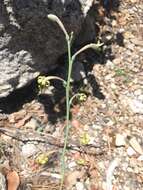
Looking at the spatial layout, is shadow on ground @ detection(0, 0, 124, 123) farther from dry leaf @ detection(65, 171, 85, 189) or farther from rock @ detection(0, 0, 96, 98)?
dry leaf @ detection(65, 171, 85, 189)

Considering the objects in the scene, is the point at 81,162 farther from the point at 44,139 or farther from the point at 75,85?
the point at 75,85

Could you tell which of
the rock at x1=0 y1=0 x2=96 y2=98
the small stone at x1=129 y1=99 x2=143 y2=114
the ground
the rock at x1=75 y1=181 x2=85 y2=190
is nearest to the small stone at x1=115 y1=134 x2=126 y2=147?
the ground

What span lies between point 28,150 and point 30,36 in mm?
761

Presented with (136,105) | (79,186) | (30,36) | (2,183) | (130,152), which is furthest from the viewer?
(136,105)

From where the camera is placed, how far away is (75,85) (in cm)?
341

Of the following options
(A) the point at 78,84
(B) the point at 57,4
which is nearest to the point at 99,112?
(A) the point at 78,84

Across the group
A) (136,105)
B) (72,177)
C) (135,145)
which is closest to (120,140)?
(135,145)

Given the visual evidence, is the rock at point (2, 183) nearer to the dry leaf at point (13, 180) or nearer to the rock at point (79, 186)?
the dry leaf at point (13, 180)

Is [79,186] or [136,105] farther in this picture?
[136,105]

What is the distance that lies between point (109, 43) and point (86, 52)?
0.24m

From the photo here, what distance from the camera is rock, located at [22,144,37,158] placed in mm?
3023

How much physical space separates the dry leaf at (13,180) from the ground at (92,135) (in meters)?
0.04

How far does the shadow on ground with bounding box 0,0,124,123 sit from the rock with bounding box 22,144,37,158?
A: 26 centimetres

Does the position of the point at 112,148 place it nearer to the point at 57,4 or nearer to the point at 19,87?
the point at 19,87
